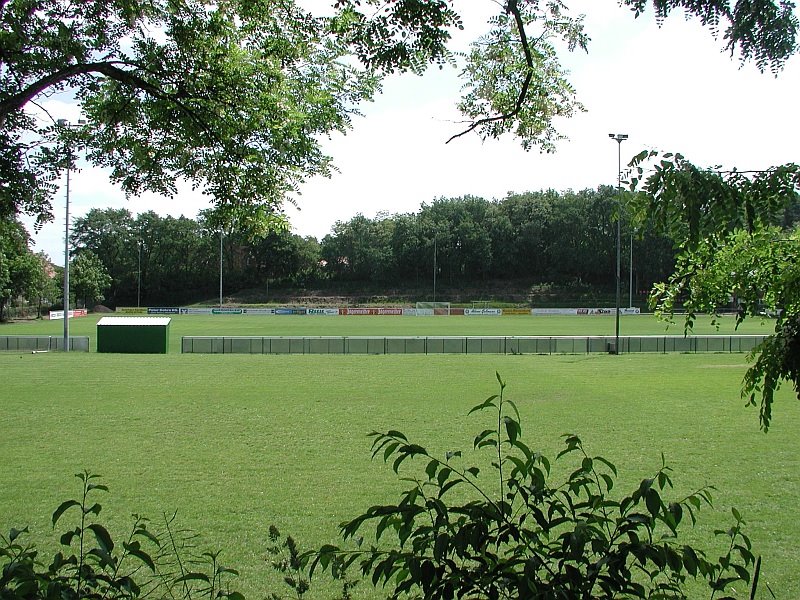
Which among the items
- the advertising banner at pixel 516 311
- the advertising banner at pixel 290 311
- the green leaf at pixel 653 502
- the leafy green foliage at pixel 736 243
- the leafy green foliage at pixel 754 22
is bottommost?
the advertising banner at pixel 290 311

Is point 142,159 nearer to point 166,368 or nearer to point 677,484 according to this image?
point 677,484

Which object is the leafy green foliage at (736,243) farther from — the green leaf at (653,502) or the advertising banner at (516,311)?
the advertising banner at (516,311)

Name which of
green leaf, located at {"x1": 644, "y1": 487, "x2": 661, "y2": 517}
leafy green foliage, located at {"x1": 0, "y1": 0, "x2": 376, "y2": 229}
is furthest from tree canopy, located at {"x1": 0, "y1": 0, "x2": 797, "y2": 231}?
green leaf, located at {"x1": 644, "y1": 487, "x2": 661, "y2": 517}

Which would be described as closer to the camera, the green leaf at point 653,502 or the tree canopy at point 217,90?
the green leaf at point 653,502

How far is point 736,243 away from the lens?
404 cm

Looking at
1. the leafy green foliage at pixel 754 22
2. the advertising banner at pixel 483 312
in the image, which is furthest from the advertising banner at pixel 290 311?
the leafy green foliage at pixel 754 22

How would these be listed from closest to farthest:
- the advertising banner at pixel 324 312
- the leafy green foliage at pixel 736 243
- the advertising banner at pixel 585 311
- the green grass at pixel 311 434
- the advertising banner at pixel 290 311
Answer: the leafy green foliage at pixel 736 243 < the green grass at pixel 311 434 < the advertising banner at pixel 585 311 < the advertising banner at pixel 324 312 < the advertising banner at pixel 290 311

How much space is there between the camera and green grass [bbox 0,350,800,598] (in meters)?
10.4

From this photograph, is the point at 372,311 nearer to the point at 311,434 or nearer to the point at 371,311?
the point at 371,311

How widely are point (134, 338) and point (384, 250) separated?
267ft

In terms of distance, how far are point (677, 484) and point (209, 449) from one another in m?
9.85

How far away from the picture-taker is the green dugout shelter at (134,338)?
3712 centimetres

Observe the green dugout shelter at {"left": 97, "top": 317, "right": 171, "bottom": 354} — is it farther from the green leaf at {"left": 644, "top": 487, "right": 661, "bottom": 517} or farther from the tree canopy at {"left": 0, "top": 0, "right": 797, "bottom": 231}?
the green leaf at {"left": 644, "top": 487, "right": 661, "bottom": 517}

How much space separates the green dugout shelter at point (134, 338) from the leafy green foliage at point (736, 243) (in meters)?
35.8
